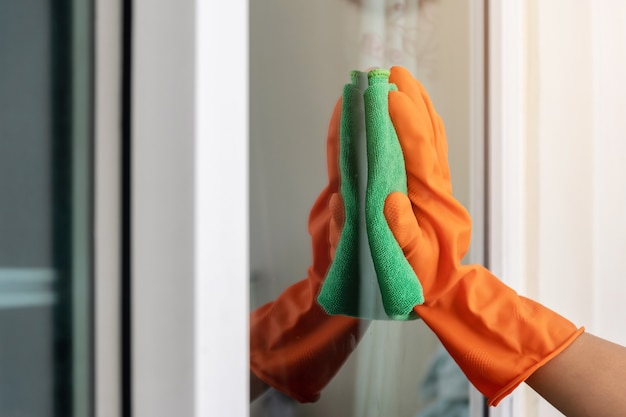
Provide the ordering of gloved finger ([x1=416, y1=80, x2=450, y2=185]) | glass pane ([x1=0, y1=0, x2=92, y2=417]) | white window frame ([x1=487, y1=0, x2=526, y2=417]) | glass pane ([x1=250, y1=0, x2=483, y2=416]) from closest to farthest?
glass pane ([x1=0, y1=0, x2=92, y2=417])
glass pane ([x1=250, y1=0, x2=483, y2=416])
gloved finger ([x1=416, y1=80, x2=450, y2=185])
white window frame ([x1=487, y1=0, x2=526, y2=417])

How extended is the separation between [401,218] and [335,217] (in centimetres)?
6

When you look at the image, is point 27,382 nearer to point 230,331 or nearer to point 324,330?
point 230,331

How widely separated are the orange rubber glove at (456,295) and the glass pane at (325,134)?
0.27 ft

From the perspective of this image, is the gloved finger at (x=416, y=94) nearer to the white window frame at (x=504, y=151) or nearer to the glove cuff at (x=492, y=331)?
the glove cuff at (x=492, y=331)

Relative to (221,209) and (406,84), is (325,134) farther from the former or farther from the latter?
(221,209)

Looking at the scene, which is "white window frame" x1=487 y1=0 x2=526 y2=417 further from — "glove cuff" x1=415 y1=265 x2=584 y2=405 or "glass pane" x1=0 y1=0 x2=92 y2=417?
"glass pane" x1=0 y1=0 x2=92 y2=417

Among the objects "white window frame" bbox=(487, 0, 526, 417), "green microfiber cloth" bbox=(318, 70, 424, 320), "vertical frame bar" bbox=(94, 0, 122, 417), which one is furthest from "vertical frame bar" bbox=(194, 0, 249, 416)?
"white window frame" bbox=(487, 0, 526, 417)

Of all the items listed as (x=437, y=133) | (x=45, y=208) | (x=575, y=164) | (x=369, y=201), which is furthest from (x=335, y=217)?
(x=575, y=164)

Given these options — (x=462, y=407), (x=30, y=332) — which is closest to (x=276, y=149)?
(x=30, y=332)

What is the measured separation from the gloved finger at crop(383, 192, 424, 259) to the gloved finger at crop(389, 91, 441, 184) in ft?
0.12

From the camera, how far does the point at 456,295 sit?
565mm

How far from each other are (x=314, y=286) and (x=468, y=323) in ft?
0.52

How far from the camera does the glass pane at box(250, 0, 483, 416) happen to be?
458mm

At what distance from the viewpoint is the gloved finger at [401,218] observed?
0.50 metres
